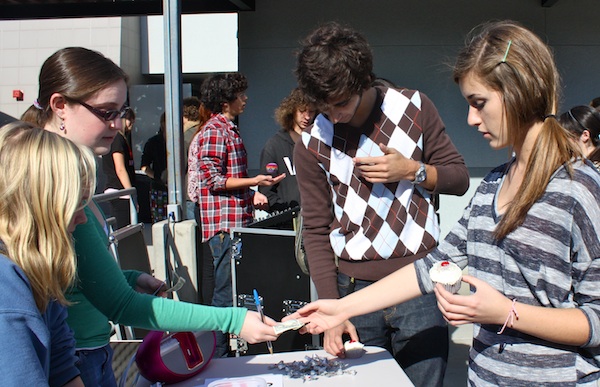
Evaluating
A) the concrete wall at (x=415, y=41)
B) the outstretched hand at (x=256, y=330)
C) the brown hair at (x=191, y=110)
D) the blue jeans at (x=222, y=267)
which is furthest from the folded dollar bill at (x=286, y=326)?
the concrete wall at (x=415, y=41)

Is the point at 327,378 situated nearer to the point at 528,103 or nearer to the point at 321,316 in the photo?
the point at 321,316

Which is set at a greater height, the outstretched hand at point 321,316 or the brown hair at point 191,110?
the brown hair at point 191,110

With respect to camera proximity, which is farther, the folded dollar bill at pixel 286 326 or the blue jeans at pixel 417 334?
the blue jeans at pixel 417 334

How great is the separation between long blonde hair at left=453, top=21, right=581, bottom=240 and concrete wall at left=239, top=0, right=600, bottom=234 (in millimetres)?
5034

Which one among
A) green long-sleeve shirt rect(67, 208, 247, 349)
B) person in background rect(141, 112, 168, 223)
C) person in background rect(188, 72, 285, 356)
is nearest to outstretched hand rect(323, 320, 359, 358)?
green long-sleeve shirt rect(67, 208, 247, 349)

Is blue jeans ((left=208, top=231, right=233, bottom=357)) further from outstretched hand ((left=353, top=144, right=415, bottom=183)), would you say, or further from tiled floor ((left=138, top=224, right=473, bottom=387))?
outstretched hand ((left=353, top=144, right=415, bottom=183))

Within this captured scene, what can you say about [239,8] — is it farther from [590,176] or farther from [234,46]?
[590,176]

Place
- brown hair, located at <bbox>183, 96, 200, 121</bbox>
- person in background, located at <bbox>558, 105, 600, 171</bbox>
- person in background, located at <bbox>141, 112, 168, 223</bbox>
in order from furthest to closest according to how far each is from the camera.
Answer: person in background, located at <bbox>141, 112, 168, 223</bbox> → brown hair, located at <bbox>183, 96, 200, 121</bbox> → person in background, located at <bbox>558, 105, 600, 171</bbox>

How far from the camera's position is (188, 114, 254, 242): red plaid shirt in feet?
13.5

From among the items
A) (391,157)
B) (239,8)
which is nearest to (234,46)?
(239,8)

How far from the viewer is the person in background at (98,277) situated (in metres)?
1.63

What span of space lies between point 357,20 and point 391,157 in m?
4.75

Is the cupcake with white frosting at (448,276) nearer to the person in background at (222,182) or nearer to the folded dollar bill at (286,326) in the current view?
the folded dollar bill at (286,326)

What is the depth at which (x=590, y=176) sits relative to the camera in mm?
1417
